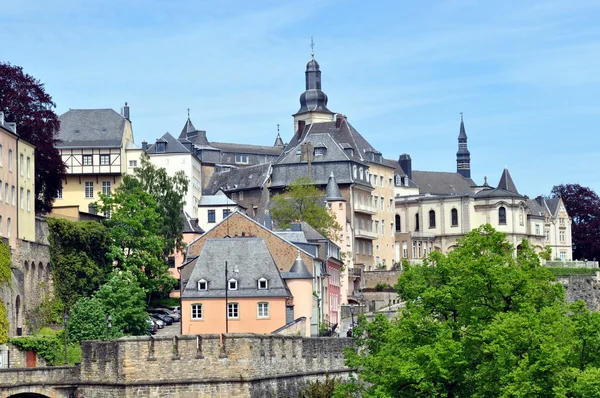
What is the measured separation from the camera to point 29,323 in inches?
3110

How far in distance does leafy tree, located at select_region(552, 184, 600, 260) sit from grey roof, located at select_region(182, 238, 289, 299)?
84.0 m

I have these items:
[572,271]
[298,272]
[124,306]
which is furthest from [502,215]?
[124,306]

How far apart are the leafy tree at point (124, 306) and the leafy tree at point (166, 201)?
64.7 ft

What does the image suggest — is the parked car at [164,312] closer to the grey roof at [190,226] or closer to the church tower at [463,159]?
the grey roof at [190,226]

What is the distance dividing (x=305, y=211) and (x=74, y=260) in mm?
29657

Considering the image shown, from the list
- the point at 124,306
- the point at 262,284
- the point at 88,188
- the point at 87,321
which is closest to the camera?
the point at 87,321

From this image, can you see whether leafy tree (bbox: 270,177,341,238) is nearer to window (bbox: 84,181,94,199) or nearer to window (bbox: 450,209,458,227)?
window (bbox: 84,181,94,199)

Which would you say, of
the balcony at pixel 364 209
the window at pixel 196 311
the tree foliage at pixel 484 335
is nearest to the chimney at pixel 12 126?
the window at pixel 196 311

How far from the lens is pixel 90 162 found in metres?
123

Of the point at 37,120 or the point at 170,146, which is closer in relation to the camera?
the point at 37,120

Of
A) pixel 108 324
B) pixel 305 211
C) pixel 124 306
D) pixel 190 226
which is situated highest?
pixel 305 211

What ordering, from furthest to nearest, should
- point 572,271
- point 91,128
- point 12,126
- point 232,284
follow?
point 572,271 → point 91,128 → point 12,126 → point 232,284

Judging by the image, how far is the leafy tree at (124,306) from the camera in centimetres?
7825

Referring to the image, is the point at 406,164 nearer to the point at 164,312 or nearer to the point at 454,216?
the point at 454,216
